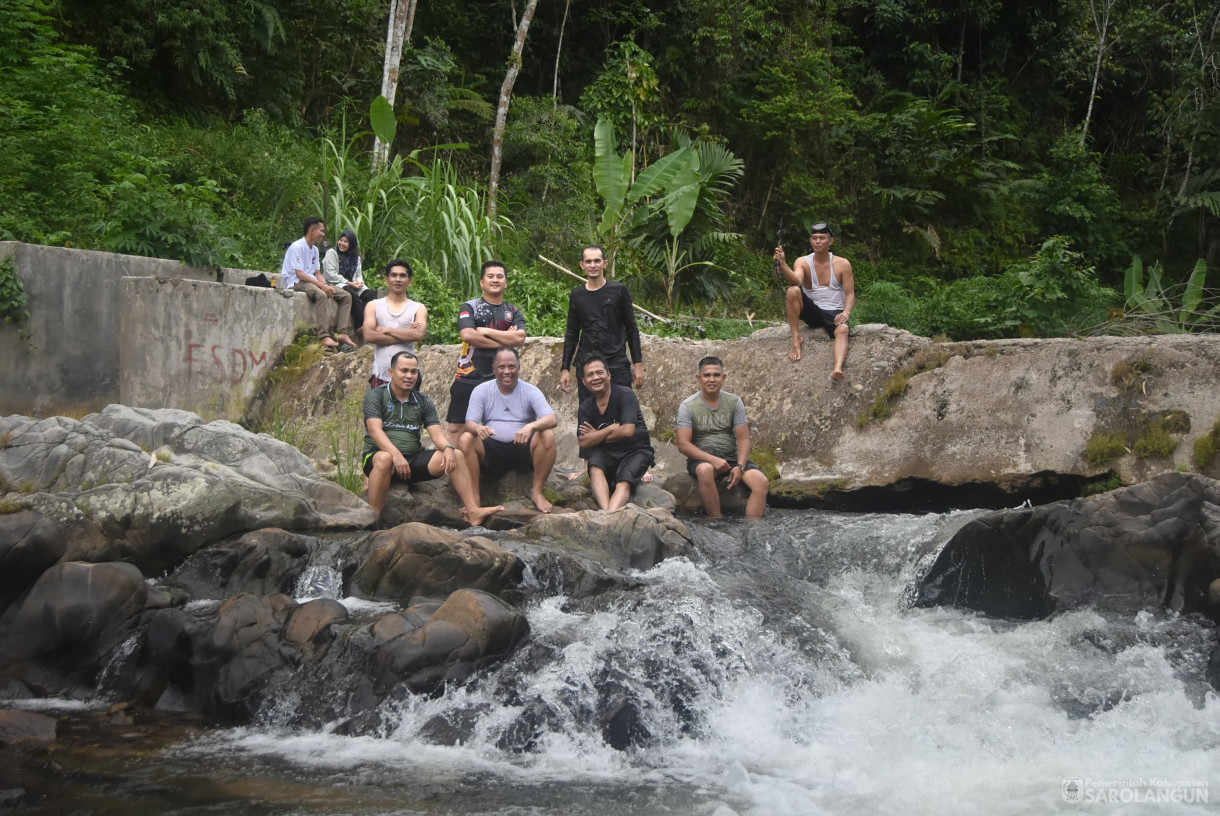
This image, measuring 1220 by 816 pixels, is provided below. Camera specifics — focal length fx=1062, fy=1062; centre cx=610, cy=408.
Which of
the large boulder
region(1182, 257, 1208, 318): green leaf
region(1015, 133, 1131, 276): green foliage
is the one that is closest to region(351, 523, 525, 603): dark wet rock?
the large boulder

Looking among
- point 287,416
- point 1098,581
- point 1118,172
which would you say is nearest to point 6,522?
point 287,416

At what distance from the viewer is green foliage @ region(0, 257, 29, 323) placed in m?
8.66

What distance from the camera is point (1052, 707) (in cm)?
464

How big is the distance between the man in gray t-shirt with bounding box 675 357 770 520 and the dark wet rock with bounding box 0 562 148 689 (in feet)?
12.1

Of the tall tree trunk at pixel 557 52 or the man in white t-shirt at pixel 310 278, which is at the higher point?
the tall tree trunk at pixel 557 52

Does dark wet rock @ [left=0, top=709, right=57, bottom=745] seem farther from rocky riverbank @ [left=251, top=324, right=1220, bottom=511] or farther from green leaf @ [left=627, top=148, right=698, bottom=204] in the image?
green leaf @ [left=627, top=148, right=698, bottom=204]

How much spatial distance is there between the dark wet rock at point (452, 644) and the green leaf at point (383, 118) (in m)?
8.91

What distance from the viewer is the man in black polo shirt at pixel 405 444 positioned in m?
6.95

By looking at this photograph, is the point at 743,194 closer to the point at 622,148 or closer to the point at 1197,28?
the point at 622,148

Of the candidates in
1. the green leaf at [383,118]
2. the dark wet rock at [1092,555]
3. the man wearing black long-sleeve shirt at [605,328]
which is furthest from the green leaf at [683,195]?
the dark wet rock at [1092,555]

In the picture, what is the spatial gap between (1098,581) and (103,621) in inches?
197

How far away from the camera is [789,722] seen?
182 inches

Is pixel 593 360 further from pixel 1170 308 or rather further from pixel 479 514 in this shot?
pixel 1170 308

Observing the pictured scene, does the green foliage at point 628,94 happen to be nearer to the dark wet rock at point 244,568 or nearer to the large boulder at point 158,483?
the large boulder at point 158,483
